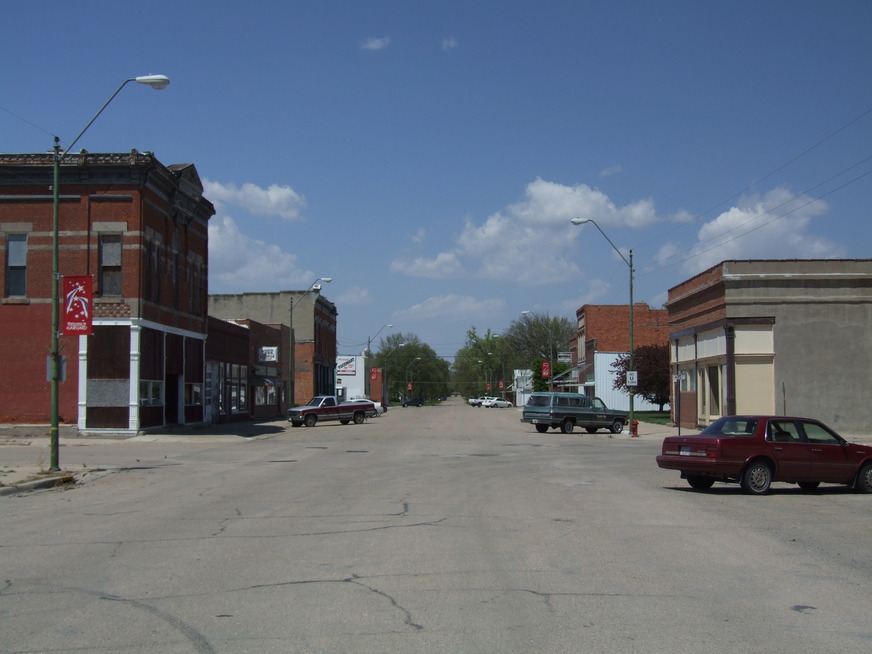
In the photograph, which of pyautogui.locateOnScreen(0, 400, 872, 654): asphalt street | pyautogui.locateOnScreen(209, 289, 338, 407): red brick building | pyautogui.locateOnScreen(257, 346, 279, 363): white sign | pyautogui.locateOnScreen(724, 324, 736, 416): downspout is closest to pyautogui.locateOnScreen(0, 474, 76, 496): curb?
pyautogui.locateOnScreen(0, 400, 872, 654): asphalt street

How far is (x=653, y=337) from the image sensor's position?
8325 centimetres

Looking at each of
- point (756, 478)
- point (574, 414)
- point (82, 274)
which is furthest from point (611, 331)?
point (756, 478)

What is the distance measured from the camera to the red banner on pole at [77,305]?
21.5 meters

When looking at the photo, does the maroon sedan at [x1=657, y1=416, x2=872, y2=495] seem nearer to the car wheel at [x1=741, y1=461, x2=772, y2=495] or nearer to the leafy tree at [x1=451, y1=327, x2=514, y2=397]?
the car wheel at [x1=741, y1=461, x2=772, y2=495]

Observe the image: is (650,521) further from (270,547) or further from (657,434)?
(657,434)

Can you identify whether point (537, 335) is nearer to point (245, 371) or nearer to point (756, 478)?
point (245, 371)

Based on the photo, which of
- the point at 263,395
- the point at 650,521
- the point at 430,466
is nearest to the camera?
the point at 650,521

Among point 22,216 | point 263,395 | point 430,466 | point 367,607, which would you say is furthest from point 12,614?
point 263,395

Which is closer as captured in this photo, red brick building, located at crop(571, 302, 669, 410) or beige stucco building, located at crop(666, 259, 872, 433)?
beige stucco building, located at crop(666, 259, 872, 433)

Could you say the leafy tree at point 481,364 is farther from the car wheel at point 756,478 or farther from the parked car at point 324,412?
the car wheel at point 756,478

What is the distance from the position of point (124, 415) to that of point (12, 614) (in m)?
28.7

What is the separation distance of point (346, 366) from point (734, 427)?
86.8 meters

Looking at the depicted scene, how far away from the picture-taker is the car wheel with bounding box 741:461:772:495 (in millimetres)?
15875

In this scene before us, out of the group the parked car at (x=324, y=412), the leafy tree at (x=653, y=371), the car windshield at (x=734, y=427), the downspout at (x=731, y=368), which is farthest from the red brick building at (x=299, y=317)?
the car windshield at (x=734, y=427)
